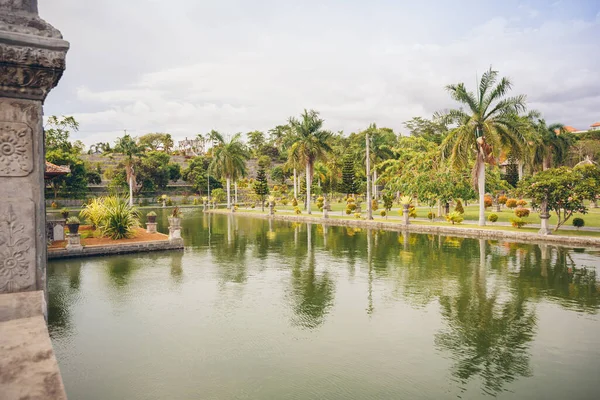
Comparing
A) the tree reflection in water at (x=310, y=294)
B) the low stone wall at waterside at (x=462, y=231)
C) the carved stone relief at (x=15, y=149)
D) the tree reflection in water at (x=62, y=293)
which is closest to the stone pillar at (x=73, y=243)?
the tree reflection in water at (x=62, y=293)

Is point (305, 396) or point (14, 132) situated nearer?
point (14, 132)

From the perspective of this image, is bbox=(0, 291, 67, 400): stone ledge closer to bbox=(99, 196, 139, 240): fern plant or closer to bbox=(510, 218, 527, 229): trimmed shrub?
bbox=(99, 196, 139, 240): fern plant

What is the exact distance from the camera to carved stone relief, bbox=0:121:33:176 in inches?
113

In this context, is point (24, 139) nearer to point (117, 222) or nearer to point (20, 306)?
point (20, 306)

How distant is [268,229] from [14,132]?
2376cm

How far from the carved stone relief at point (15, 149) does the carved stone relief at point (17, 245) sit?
206 millimetres

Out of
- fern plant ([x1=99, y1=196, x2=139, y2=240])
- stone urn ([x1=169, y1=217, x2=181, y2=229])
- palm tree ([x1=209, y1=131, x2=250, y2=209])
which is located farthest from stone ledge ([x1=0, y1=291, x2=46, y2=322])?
palm tree ([x1=209, y1=131, x2=250, y2=209])

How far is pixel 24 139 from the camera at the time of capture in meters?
2.92

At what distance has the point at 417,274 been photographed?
12.2 metres

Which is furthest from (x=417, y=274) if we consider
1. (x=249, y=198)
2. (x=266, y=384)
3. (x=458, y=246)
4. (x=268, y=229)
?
(x=249, y=198)

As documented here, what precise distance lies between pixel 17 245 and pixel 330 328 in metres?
5.69

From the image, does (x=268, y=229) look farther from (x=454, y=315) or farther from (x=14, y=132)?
(x=14, y=132)

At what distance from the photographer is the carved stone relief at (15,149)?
286cm

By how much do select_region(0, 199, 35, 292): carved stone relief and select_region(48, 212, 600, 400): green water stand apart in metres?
2.98
